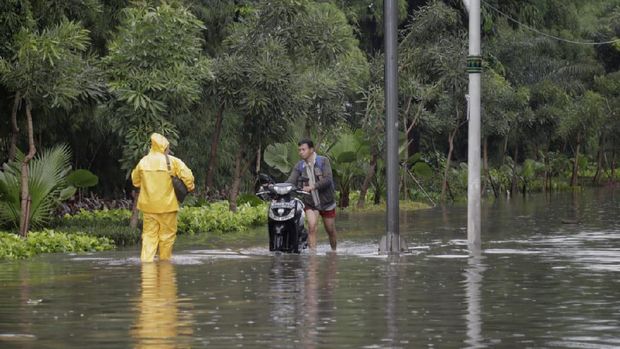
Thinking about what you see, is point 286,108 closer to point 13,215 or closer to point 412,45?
point 13,215

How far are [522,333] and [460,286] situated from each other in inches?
164

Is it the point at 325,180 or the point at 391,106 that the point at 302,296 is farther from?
the point at 325,180

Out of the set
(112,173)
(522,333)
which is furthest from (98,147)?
(522,333)

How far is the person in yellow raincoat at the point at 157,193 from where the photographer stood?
63.2 ft

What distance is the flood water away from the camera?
11359 millimetres

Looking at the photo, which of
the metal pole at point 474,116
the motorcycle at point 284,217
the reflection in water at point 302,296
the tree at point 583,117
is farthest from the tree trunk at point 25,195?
the tree at point 583,117

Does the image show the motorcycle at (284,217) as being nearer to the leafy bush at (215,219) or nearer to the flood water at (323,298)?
the flood water at (323,298)

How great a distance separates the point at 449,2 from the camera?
4744 cm

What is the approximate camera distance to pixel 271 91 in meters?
31.0

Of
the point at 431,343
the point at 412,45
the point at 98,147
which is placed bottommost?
the point at 431,343

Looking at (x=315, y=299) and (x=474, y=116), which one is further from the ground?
(x=474, y=116)

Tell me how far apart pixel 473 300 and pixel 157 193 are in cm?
631

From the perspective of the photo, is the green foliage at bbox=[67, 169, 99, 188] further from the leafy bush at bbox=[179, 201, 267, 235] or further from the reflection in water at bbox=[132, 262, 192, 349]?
the reflection in water at bbox=[132, 262, 192, 349]

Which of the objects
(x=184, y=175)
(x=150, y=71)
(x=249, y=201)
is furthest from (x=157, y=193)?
(x=249, y=201)
